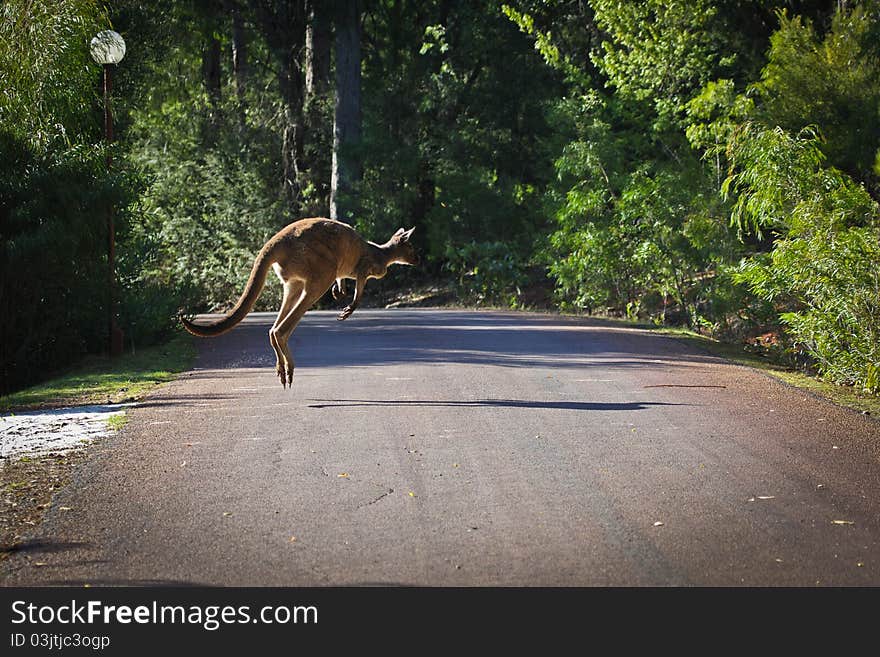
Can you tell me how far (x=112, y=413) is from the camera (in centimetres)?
1221

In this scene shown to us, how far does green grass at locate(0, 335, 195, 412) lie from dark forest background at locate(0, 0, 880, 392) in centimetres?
89

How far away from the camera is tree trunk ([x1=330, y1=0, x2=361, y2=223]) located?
1411 inches

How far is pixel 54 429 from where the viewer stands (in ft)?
37.0

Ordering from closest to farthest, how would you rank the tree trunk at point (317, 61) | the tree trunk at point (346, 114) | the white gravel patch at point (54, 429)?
1. the white gravel patch at point (54, 429)
2. the tree trunk at point (346, 114)
3. the tree trunk at point (317, 61)

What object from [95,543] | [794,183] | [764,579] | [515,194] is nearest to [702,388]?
[794,183]

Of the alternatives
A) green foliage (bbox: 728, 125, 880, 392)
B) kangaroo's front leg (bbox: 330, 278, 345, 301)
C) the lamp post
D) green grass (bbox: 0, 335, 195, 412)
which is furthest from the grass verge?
green foliage (bbox: 728, 125, 880, 392)

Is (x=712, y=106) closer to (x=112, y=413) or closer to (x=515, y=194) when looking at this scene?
(x=515, y=194)

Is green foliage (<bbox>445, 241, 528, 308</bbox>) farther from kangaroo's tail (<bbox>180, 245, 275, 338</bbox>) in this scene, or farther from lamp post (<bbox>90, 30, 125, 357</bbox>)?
kangaroo's tail (<bbox>180, 245, 275, 338</bbox>)

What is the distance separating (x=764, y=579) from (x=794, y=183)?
10.2 m

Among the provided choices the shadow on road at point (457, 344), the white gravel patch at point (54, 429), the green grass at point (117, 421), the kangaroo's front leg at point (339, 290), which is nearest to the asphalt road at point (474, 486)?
the green grass at point (117, 421)

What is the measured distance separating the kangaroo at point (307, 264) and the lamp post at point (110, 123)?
7.07 meters

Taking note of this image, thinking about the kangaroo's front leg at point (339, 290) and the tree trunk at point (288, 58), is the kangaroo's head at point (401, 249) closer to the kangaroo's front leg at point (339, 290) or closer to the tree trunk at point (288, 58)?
the kangaroo's front leg at point (339, 290)

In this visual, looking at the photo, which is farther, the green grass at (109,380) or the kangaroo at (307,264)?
the green grass at (109,380)

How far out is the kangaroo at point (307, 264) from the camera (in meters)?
10.8
